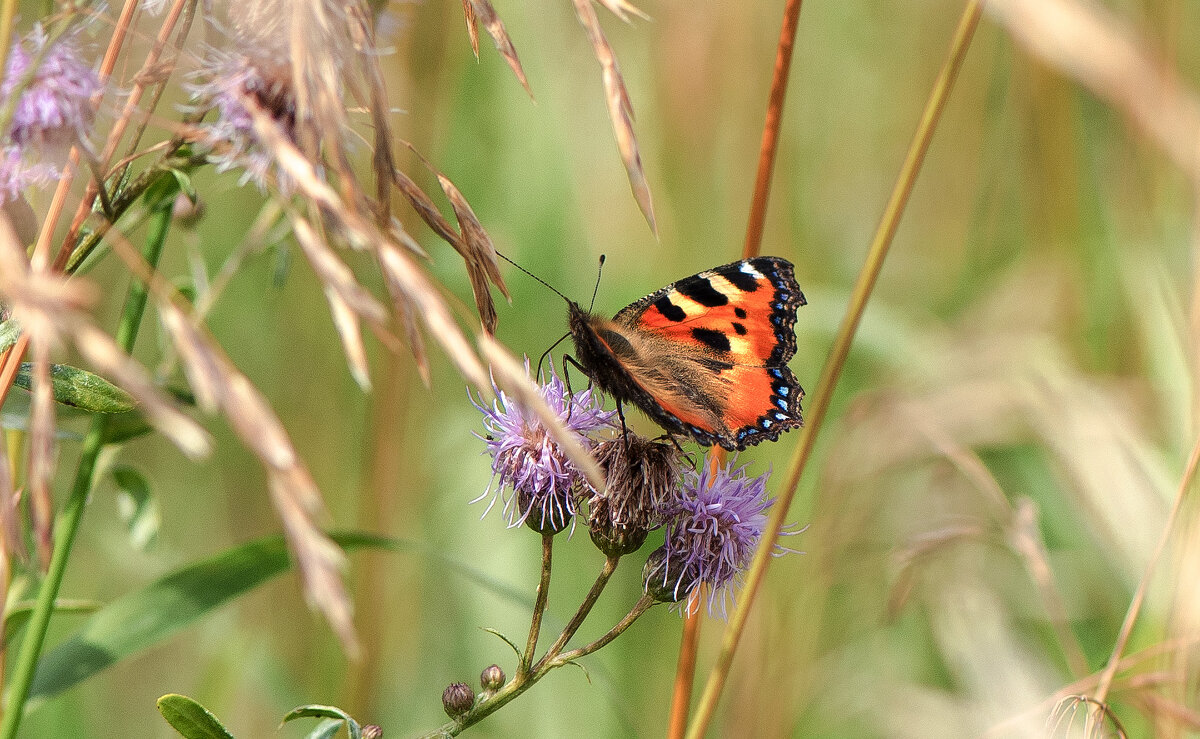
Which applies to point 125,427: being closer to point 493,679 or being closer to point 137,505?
point 137,505

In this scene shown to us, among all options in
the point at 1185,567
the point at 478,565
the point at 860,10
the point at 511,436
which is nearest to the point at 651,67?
the point at 860,10

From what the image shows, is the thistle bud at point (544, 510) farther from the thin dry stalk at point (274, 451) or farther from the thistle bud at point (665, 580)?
the thin dry stalk at point (274, 451)

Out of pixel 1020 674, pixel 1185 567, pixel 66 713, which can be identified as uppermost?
pixel 1185 567

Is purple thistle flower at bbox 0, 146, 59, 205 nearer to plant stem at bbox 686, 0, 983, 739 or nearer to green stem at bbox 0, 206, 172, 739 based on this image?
green stem at bbox 0, 206, 172, 739

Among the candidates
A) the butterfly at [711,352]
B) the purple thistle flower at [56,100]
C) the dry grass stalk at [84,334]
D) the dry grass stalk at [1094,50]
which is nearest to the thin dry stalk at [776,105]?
the butterfly at [711,352]

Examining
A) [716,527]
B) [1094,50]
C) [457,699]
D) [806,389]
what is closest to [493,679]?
[457,699]

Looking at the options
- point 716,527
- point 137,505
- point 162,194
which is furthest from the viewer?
point 137,505

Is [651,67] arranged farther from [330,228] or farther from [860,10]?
[330,228]
